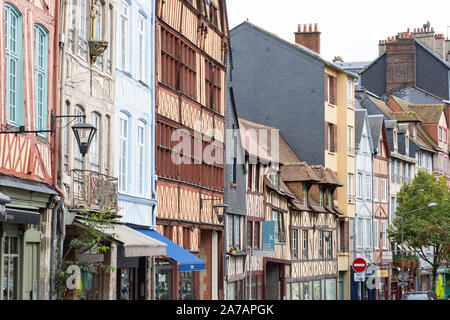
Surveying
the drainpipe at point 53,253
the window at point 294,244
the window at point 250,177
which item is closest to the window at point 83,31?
the drainpipe at point 53,253

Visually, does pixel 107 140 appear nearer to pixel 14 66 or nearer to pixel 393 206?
pixel 14 66

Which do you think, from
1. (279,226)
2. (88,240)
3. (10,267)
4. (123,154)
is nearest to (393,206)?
(279,226)

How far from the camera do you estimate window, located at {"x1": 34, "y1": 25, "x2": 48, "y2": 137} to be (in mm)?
17484

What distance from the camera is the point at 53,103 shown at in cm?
1820

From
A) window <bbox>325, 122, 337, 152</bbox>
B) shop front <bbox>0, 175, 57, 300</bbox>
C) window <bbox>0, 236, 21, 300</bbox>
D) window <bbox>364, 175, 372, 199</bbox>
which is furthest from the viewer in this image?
window <bbox>364, 175, 372, 199</bbox>

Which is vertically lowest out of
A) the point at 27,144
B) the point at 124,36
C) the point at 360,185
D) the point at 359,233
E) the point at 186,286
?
the point at 186,286

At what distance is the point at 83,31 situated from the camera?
20594mm

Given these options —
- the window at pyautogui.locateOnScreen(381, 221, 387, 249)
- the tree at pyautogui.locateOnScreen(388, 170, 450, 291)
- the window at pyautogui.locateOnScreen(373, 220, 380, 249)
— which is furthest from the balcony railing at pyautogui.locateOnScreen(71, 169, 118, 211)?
the window at pyautogui.locateOnScreen(381, 221, 387, 249)

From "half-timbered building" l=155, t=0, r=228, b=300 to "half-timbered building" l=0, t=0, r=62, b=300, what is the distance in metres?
8.46

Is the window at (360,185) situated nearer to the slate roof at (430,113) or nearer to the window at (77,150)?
the slate roof at (430,113)

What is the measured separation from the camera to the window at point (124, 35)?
23.6 metres

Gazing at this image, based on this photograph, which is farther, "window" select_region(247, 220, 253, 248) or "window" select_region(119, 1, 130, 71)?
"window" select_region(247, 220, 253, 248)

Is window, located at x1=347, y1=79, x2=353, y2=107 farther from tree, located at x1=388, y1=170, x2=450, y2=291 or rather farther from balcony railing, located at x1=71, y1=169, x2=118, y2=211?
balcony railing, located at x1=71, y1=169, x2=118, y2=211

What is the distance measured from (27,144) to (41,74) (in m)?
1.73
